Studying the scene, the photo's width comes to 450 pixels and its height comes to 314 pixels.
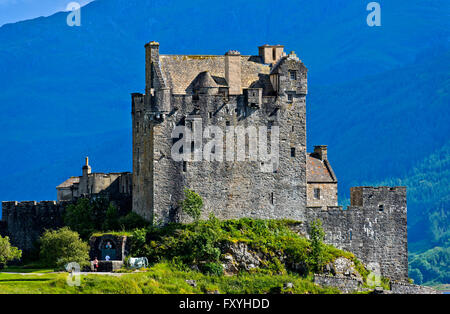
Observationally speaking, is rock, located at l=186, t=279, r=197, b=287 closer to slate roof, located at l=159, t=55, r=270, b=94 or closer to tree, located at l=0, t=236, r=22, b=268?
tree, located at l=0, t=236, r=22, b=268

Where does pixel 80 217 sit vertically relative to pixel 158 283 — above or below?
above

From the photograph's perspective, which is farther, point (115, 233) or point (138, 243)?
point (115, 233)

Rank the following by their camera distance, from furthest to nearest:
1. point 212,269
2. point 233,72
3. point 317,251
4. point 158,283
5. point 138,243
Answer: point 233,72 → point 317,251 → point 138,243 → point 212,269 → point 158,283

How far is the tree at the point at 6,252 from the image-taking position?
90250mm

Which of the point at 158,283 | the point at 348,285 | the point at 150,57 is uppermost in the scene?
the point at 150,57

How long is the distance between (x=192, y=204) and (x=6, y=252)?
1662cm

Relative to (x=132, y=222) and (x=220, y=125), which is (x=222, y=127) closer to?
(x=220, y=125)

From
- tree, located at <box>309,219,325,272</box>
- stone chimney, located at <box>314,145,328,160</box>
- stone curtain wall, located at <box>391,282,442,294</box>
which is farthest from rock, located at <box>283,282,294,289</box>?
stone chimney, located at <box>314,145,328,160</box>

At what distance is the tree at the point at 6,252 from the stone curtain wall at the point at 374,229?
26.6 m

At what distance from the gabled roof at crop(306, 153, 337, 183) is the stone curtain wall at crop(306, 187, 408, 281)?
11.4 feet

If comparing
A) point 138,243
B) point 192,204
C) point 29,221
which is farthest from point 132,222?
point 29,221

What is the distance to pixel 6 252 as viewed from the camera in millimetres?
90375

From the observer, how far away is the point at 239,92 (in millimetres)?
95938
